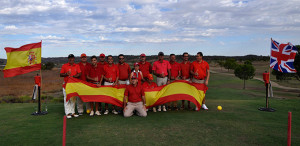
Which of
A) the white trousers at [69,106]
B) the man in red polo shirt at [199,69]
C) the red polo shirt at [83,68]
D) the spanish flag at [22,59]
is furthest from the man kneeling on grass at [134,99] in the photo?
the spanish flag at [22,59]

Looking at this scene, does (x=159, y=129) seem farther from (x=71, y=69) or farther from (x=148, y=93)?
(x=71, y=69)

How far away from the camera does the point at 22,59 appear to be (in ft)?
29.5

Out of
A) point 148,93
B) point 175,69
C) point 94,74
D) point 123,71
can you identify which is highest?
point 175,69

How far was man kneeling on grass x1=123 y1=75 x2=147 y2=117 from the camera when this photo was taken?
330 inches

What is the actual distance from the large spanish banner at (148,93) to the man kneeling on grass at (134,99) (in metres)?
0.45

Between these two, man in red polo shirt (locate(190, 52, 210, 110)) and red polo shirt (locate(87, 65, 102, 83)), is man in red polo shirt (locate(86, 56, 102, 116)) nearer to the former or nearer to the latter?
red polo shirt (locate(87, 65, 102, 83))

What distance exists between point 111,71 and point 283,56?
6.96 m

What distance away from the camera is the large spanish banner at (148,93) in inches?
341

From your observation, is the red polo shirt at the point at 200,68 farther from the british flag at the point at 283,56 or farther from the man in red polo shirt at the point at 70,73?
the man in red polo shirt at the point at 70,73

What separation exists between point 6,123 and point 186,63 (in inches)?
269

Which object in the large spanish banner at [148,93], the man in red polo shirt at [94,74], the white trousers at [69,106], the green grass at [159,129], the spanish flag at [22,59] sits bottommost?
the green grass at [159,129]

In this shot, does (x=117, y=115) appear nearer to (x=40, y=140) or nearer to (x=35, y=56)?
(x=40, y=140)

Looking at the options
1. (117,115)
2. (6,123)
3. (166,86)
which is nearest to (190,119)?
(166,86)

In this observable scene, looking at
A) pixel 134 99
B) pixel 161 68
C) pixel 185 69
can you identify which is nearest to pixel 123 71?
pixel 134 99
